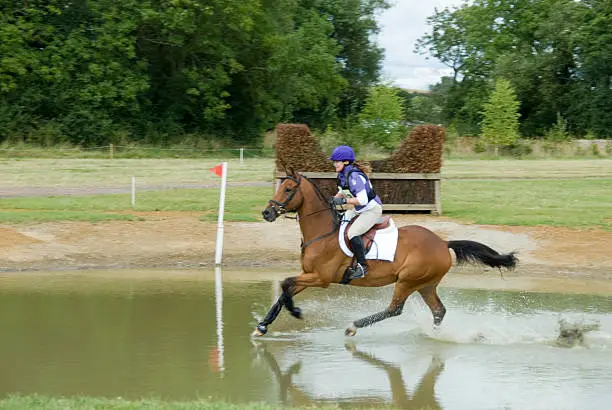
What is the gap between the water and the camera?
8.71 m

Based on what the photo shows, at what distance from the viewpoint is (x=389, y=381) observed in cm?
935

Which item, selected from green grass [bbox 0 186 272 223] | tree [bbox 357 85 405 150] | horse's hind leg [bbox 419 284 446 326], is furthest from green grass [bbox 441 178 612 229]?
horse's hind leg [bbox 419 284 446 326]

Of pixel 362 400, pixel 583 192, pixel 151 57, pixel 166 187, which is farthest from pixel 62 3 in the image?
pixel 362 400

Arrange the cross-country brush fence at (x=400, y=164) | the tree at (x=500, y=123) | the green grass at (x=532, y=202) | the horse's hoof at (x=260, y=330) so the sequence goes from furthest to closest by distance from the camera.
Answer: the tree at (x=500, y=123), the cross-country brush fence at (x=400, y=164), the green grass at (x=532, y=202), the horse's hoof at (x=260, y=330)

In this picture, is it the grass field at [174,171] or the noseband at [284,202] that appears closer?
the noseband at [284,202]

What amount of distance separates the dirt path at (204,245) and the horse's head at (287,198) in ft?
20.0

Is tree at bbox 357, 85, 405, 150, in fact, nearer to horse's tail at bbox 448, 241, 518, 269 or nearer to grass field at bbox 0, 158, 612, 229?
grass field at bbox 0, 158, 612, 229

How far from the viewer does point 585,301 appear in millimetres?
14414

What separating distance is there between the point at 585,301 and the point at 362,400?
23.7 feet

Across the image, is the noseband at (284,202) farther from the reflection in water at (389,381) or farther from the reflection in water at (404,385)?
the reflection in water at (404,385)

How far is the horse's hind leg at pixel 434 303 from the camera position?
11672 millimetres

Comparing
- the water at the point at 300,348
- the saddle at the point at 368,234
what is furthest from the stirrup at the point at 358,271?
the water at the point at 300,348

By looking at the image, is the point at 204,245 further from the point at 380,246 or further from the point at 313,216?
the point at 380,246

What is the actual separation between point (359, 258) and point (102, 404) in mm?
4840
